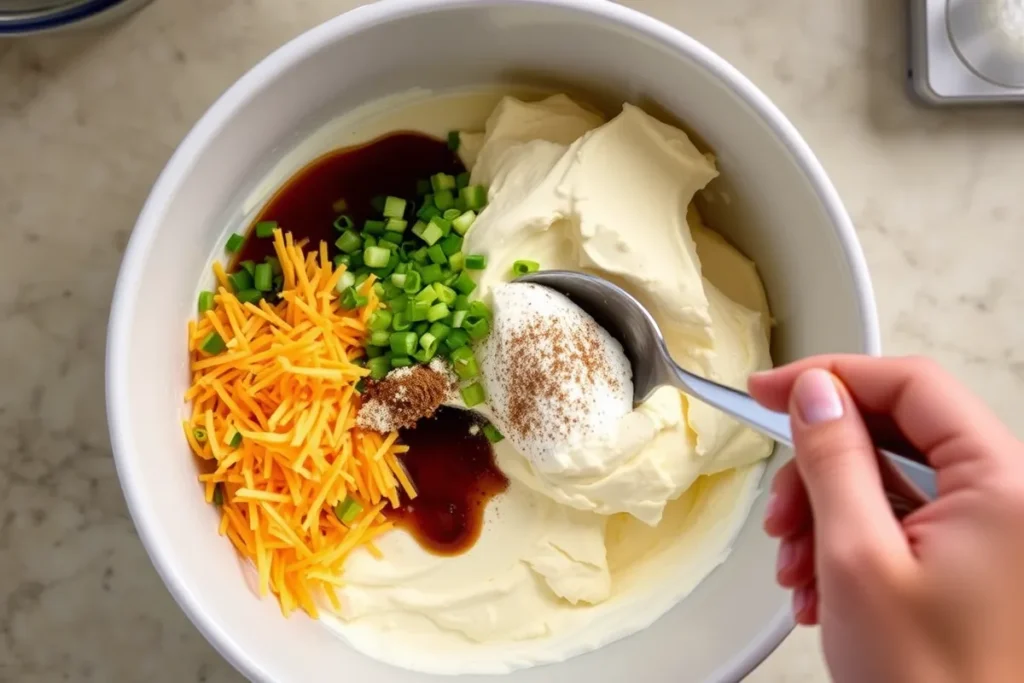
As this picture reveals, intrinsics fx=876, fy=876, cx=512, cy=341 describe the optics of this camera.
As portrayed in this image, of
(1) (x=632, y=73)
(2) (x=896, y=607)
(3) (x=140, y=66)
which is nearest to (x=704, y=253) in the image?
(1) (x=632, y=73)

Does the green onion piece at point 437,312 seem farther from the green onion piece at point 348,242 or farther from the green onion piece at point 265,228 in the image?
the green onion piece at point 265,228

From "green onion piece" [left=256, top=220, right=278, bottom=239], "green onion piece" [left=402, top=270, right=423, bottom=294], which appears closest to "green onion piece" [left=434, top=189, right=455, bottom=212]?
"green onion piece" [left=402, top=270, right=423, bottom=294]

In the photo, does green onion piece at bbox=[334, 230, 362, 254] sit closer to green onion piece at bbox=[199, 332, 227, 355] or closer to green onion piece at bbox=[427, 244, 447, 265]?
green onion piece at bbox=[427, 244, 447, 265]

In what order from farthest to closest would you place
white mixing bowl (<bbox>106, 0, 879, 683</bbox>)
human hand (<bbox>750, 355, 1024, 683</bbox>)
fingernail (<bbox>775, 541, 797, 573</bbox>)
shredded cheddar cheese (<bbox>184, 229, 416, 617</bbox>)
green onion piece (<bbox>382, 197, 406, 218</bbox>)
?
1. green onion piece (<bbox>382, 197, 406, 218</bbox>)
2. shredded cheddar cheese (<bbox>184, 229, 416, 617</bbox>)
3. white mixing bowl (<bbox>106, 0, 879, 683</bbox>)
4. fingernail (<bbox>775, 541, 797, 573</bbox>)
5. human hand (<bbox>750, 355, 1024, 683</bbox>)

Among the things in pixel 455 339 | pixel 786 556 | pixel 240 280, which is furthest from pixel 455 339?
pixel 786 556

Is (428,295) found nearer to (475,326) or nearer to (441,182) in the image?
(475,326)

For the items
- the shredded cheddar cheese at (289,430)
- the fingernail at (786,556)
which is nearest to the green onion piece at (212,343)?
the shredded cheddar cheese at (289,430)
